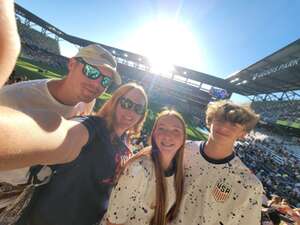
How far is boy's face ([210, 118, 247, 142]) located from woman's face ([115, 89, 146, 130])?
75cm

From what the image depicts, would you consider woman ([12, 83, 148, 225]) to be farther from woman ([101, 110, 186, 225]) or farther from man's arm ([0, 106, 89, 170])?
man's arm ([0, 106, 89, 170])

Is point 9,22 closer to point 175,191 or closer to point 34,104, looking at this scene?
point 34,104

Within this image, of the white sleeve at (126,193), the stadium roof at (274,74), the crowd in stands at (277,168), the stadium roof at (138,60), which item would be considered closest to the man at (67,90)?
the white sleeve at (126,193)

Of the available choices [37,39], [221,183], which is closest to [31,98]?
[221,183]

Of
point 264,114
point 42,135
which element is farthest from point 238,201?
point 264,114

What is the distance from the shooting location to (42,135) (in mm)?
1021

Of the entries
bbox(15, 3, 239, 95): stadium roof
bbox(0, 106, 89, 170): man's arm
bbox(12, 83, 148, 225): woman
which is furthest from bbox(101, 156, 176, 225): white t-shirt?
bbox(15, 3, 239, 95): stadium roof

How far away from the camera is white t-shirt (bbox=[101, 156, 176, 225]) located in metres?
2.08

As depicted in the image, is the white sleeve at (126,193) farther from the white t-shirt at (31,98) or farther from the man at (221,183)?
the white t-shirt at (31,98)

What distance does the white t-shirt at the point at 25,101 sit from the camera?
6.55 ft

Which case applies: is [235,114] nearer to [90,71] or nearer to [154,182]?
[154,182]

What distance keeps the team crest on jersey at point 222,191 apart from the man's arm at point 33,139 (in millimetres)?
1415

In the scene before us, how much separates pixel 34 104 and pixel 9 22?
5.21ft

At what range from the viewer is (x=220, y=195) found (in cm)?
234
